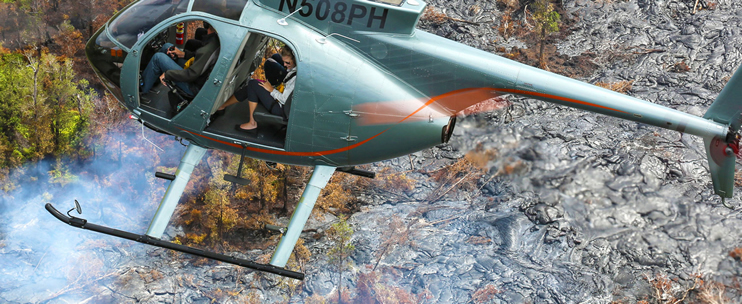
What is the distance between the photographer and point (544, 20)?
1658 cm

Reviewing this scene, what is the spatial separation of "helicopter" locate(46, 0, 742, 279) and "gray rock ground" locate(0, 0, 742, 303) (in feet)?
6.97

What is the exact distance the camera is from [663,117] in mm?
8242

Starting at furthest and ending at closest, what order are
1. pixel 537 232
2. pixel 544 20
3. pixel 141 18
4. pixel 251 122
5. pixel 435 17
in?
pixel 435 17 → pixel 544 20 → pixel 537 232 → pixel 251 122 → pixel 141 18

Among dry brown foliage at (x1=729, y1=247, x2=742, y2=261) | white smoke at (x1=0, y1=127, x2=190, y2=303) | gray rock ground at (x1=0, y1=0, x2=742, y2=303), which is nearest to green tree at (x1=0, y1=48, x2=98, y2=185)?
white smoke at (x1=0, y1=127, x2=190, y2=303)

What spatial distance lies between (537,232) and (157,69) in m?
8.16

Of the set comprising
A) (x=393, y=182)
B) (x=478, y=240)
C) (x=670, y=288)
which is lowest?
(x=393, y=182)

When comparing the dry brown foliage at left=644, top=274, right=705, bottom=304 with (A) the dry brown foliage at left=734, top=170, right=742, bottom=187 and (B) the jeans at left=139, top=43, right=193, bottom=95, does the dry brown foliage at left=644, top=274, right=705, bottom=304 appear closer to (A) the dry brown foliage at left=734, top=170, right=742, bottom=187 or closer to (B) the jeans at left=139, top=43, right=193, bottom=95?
(A) the dry brown foliage at left=734, top=170, right=742, bottom=187

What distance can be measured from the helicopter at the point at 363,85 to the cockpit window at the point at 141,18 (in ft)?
0.06

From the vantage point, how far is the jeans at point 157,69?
891 centimetres

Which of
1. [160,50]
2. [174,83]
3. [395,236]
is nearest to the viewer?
[174,83]

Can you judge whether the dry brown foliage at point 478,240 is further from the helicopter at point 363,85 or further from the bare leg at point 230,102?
the bare leg at point 230,102

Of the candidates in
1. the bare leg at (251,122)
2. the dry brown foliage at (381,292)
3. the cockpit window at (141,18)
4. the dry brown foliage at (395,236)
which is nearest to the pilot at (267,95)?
the bare leg at (251,122)

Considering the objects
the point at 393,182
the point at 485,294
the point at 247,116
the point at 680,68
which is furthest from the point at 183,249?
the point at 680,68

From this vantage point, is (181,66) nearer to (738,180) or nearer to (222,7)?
(222,7)
